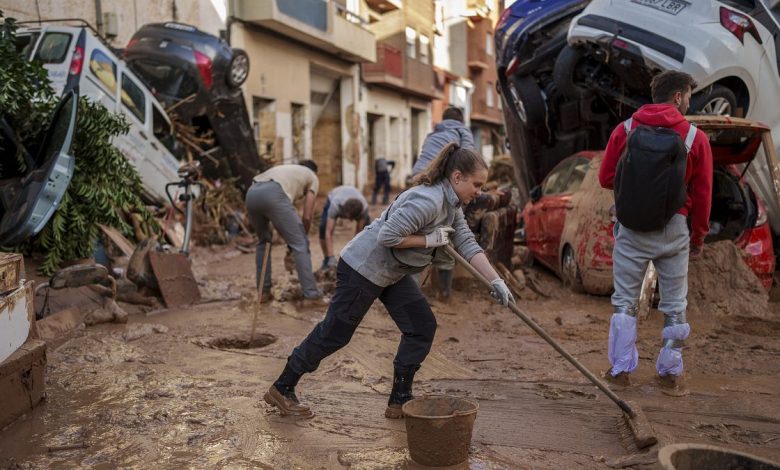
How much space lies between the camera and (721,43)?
23.5ft

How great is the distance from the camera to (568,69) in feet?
27.9

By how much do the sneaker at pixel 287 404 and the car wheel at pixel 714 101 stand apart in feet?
17.4

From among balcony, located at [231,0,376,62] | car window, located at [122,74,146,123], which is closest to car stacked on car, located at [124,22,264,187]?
car window, located at [122,74,146,123]

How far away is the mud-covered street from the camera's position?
137 inches

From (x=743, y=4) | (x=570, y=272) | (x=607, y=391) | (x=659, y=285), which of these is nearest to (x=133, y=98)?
(x=570, y=272)

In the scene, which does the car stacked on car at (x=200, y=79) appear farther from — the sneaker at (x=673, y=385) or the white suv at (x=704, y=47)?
the sneaker at (x=673, y=385)

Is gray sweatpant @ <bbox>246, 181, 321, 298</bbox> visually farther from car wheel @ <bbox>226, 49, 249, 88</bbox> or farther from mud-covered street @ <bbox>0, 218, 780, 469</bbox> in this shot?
car wheel @ <bbox>226, 49, 249, 88</bbox>

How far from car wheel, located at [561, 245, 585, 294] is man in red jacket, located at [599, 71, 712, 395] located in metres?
2.87

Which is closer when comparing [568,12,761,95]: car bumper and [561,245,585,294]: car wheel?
[568,12,761,95]: car bumper

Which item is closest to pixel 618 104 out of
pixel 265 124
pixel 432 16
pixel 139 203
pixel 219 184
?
pixel 139 203

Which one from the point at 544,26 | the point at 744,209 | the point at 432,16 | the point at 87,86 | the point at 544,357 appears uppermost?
the point at 432,16

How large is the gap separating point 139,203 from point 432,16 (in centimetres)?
2716

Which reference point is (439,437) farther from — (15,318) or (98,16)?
(98,16)

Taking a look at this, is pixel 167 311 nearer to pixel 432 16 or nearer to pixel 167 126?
pixel 167 126
